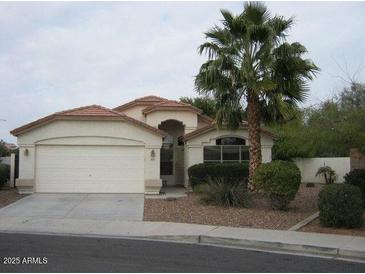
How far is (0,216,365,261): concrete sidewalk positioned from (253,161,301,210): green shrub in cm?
336

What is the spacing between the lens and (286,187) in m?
16.5

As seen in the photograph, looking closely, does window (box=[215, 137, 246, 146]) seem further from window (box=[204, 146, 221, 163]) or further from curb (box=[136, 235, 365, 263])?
curb (box=[136, 235, 365, 263])

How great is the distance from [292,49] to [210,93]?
11.7 ft

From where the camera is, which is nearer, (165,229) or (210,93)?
(165,229)

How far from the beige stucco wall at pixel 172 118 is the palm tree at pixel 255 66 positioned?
7.50 metres

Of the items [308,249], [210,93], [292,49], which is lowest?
[308,249]

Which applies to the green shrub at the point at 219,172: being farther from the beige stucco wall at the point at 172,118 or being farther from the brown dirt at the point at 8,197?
the brown dirt at the point at 8,197

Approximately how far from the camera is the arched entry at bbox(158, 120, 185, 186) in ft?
93.1

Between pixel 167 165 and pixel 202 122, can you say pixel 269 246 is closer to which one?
pixel 167 165

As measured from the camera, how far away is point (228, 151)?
86.9ft

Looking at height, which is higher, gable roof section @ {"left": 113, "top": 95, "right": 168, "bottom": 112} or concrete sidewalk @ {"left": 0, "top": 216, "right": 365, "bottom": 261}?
gable roof section @ {"left": 113, "top": 95, "right": 168, "bottom": 112}

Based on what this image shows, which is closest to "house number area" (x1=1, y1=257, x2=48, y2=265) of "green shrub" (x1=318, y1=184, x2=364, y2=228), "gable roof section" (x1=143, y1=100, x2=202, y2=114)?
"green shrub" (x1=318, y1=184, x2=364, y2=228)

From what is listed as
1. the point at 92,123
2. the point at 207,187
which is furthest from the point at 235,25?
the point at 92,123

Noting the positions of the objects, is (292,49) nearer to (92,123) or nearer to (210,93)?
(210,93)
